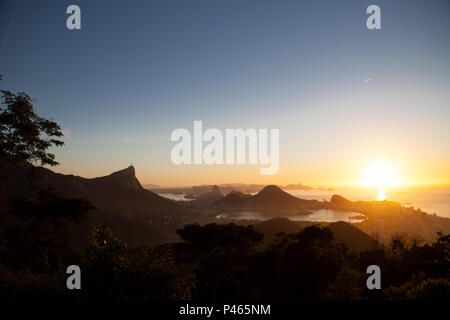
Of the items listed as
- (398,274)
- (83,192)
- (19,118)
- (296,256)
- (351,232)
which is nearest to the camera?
(19,118)

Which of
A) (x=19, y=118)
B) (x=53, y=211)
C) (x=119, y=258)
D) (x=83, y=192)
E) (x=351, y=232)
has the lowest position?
(x=351, y=232)

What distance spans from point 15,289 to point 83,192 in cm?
19774

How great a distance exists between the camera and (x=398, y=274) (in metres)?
37.1

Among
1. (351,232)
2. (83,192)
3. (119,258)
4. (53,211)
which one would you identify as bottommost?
(351,232)

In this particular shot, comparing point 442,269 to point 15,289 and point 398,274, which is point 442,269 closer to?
point 398,274

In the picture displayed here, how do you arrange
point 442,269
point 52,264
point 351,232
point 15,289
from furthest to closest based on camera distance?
point 351,232
point 442,269
point 52,264
point 15,289
